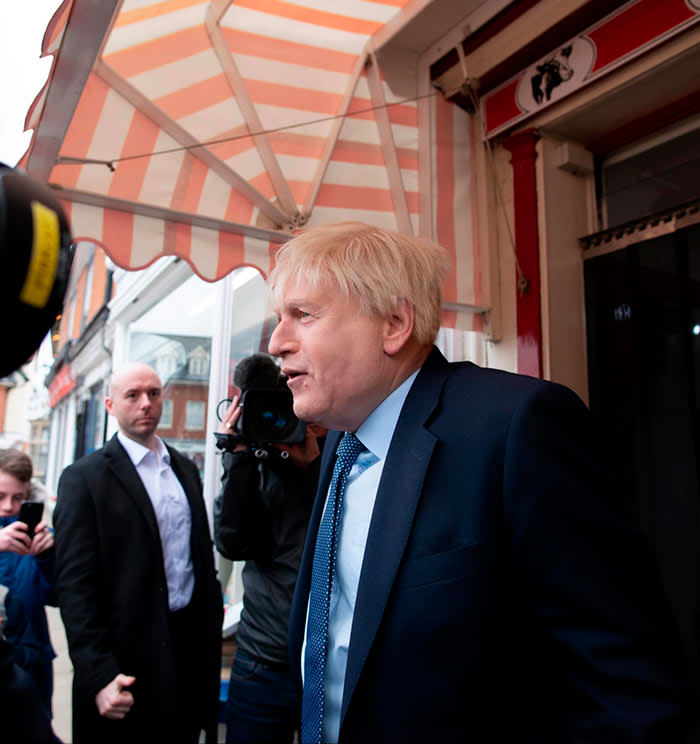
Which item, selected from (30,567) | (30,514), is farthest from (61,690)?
(30,514)

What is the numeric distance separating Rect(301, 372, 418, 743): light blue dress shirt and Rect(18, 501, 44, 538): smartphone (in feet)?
4.89

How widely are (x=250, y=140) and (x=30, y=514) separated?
182 centimetres

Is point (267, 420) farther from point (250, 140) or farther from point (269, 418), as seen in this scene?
point (250, 140)

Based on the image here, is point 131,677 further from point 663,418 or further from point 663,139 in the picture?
point 663,139

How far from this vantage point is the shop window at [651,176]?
2631 mm

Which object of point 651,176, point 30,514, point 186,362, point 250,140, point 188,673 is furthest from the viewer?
point 186,362

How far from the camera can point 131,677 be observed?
1791 millimetres

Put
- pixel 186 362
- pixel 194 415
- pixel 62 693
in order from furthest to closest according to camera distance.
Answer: pixel 186 362
pixel 194 415
pixel 62 693

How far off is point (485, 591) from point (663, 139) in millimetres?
2783

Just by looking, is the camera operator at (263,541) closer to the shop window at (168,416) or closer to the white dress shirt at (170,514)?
the white dress shirt at (170,514)

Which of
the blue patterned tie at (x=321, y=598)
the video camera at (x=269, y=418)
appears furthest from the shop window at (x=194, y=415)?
the blue patterned tie at (x=321, y=598)

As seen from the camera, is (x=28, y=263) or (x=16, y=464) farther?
(x=16, y=464)

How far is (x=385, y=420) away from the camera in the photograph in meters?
1.08

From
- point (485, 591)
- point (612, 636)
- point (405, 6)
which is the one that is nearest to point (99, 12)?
point (485, 591)
